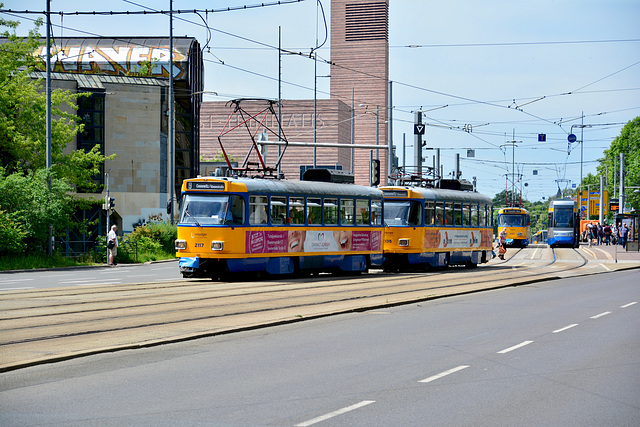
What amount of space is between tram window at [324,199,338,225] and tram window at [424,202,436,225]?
4.63m

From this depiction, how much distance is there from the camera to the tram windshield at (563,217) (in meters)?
63.0

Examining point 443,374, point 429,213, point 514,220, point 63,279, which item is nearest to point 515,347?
point 443,374

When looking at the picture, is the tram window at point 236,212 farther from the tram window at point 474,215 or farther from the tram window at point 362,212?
the tram window at point 474,215

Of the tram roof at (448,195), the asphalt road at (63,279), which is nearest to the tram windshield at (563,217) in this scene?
the tram roof at (448,195)

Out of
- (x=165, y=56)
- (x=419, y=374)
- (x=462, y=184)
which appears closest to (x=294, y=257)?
(x=462, y=184)

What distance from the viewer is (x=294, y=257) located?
26.3 m

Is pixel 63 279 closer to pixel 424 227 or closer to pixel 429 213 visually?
pixel 424 227

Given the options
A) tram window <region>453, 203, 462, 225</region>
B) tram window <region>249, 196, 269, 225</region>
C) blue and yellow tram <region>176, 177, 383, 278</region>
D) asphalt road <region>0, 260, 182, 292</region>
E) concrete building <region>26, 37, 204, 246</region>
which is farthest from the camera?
concrete building <region>26, 37, 204, 246</region>

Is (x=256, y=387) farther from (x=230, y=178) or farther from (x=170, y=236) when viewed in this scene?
(x=170, y=236)

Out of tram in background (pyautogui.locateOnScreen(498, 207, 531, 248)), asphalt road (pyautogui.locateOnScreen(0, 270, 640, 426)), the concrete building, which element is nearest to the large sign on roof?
the concrete building

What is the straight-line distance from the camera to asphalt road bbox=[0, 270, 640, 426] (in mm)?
7176

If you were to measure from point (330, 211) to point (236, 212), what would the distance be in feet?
14.9

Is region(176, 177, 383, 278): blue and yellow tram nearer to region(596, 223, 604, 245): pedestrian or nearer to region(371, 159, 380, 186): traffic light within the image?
region(371, 159, 380, 186): traffic light

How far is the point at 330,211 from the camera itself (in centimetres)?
2788
